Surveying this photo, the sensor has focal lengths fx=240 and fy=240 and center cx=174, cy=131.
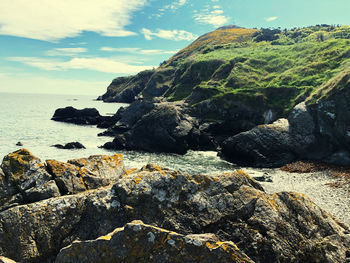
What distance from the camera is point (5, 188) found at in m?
10.0

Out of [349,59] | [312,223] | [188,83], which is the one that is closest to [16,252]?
[312,223]

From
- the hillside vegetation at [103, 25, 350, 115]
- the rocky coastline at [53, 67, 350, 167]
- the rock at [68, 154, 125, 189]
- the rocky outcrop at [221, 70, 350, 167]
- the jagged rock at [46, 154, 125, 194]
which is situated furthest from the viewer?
the hillside vegetation at [103, 25, 350, 115]

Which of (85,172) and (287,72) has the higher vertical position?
(287,72)

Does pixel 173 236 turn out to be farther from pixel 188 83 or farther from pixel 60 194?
pixel 188 83

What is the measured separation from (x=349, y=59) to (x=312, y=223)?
7503cm

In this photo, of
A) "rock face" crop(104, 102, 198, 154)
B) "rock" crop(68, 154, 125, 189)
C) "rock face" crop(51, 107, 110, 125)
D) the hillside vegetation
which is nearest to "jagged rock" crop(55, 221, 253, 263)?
"rock" crop(68, 154, 125, 189)

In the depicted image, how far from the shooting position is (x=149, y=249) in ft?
23.0

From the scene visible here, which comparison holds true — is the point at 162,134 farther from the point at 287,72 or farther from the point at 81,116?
the point at 81,116

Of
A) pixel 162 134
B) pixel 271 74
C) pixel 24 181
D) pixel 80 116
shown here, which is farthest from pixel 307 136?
pixel 80 116

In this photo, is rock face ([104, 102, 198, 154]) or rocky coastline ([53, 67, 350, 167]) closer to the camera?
rocky coastline ([53, 67, 350, 167])

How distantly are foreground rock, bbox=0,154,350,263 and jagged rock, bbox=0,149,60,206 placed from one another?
637mm

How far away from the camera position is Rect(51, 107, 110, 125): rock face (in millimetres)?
100175

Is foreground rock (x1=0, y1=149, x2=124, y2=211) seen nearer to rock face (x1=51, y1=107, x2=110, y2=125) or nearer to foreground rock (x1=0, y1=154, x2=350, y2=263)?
foreground rock (x1=0, y1=154, x2=350, y2=263)

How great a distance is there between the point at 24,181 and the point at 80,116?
102m
